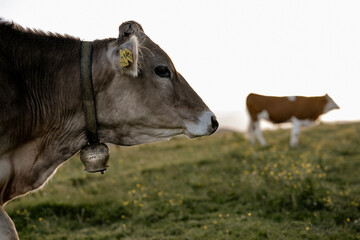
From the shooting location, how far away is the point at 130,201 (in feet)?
20.9

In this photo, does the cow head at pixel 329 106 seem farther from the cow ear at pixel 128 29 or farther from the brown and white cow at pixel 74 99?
the cow ear at pixel 128 29

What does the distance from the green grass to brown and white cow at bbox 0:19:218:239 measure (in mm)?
2394

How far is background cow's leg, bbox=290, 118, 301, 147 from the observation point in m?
11.0

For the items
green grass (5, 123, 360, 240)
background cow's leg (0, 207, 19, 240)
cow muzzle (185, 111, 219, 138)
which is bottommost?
green grass (5, 123, 360, 240)

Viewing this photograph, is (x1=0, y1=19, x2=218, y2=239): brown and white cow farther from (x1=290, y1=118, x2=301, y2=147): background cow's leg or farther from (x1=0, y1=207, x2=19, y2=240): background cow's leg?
(x1=290, y1=118, x2=301, y2=147): background cow's leg

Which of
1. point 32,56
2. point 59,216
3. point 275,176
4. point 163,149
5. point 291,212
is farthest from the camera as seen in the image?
point 163,149

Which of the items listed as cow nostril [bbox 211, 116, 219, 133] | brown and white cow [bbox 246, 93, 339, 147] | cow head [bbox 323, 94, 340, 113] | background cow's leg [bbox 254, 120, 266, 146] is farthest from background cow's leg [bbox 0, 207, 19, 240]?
background cow's leg [bbox 254, 120, 266, 146]

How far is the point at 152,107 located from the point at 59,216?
3.86 metres

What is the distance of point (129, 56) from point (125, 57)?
0.04m

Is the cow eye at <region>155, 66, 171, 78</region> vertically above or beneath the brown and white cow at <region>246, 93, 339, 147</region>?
above

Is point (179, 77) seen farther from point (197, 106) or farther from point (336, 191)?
point (336, 191)

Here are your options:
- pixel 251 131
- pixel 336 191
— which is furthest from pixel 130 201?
pixel 251 131

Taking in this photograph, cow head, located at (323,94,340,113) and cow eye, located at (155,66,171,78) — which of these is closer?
cow eye, located at (155,66,171,78)

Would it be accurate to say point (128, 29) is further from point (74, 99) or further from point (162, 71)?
point (74, 99)
